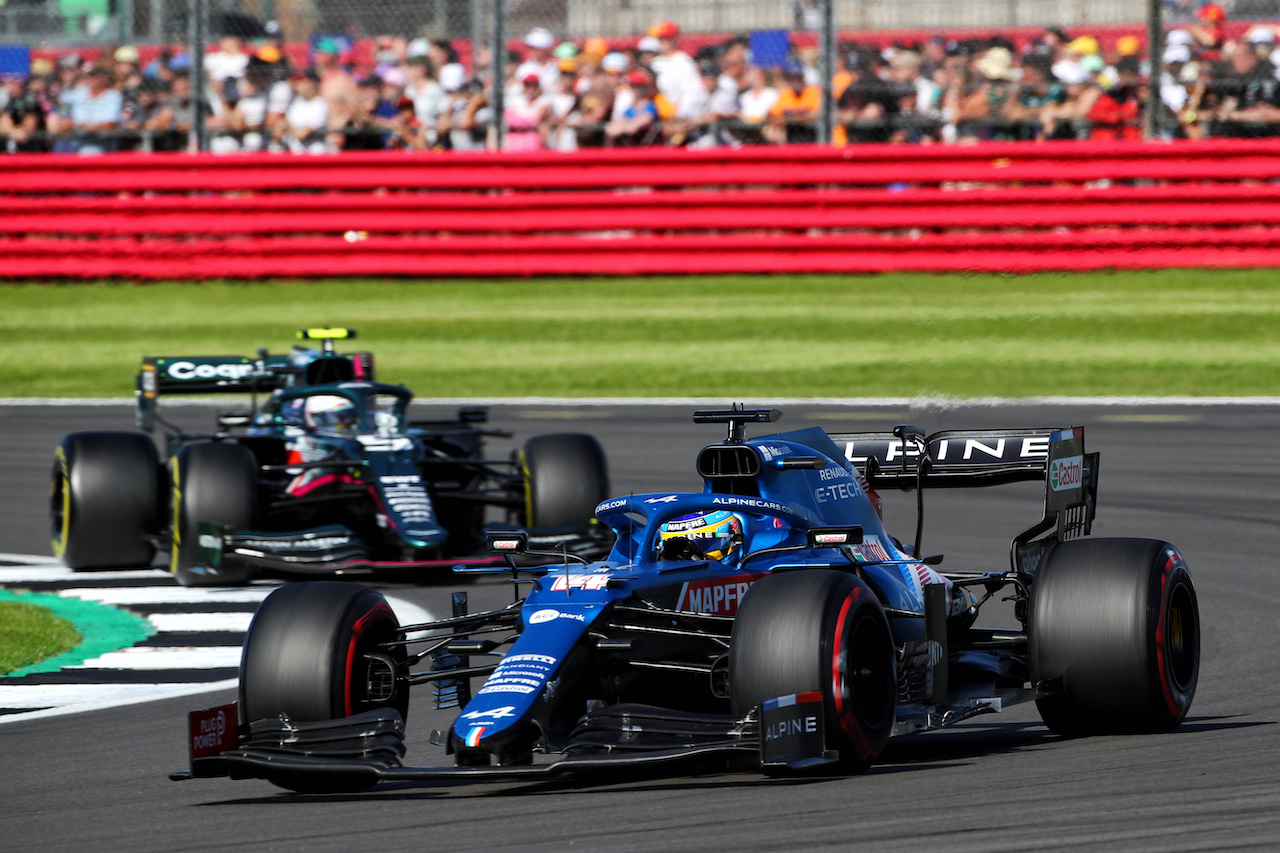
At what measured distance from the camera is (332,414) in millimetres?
13156

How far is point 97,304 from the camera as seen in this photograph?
77.5ft

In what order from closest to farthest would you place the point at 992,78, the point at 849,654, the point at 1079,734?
1. the point at 849,654
2. the point at 1079,734
3. the point at 992,78

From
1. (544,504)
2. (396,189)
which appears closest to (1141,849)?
(544,504)

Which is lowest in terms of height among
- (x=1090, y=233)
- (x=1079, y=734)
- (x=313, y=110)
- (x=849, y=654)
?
(x=1079, y=734)

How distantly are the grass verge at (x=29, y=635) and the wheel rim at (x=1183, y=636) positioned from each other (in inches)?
219

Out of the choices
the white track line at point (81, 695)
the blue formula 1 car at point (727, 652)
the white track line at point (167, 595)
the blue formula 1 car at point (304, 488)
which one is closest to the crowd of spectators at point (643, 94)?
the blue formula 1 car at point (304, 488)

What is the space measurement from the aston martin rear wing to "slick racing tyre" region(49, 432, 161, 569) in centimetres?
560

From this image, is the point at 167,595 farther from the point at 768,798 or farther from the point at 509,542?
the point at 768,798

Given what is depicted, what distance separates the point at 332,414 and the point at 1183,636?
6937mm

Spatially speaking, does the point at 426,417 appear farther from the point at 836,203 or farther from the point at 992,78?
the point at 992,78

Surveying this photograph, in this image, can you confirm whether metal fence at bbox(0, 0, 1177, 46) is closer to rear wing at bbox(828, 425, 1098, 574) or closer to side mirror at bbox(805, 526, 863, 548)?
rear wing at bbox(828, 425, 1098, 574)

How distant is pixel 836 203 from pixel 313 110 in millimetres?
6274

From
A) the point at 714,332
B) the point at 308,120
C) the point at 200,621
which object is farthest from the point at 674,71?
the point at 200,621

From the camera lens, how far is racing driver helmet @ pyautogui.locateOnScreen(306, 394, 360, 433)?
1310cm
